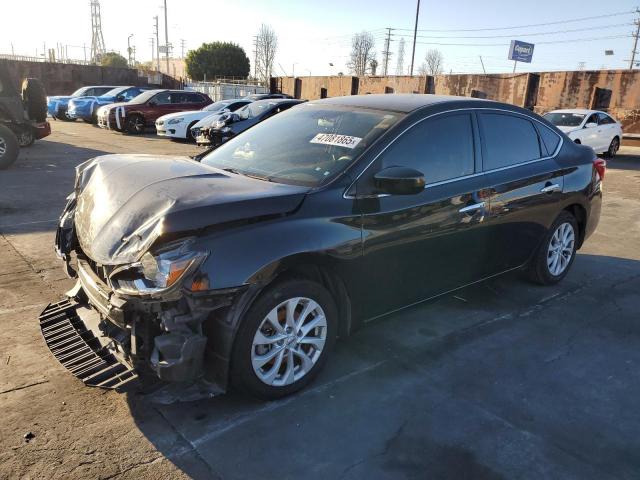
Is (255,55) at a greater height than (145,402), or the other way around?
(255,55)

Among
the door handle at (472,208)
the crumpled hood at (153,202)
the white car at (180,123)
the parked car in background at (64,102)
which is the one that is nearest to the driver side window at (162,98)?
the white car at (180,123)

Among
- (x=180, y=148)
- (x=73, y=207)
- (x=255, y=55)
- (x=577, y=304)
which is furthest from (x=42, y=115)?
(x=255, y=55)

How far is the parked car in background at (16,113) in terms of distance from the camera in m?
10.3

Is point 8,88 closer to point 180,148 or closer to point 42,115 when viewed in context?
point 42,115

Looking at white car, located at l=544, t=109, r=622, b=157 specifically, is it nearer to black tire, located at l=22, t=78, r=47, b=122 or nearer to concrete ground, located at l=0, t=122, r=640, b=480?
concrete ground, located at l=0, t=122, r=640, b=480

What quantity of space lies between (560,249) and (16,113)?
11.0 m

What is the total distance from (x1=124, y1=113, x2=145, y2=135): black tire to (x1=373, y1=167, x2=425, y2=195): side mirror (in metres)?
17.4

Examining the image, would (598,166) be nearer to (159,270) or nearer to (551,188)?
(551,188)

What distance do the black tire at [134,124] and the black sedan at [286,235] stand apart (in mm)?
15965

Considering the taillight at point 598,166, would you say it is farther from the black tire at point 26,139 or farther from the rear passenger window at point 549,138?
the black tire at point 26,139

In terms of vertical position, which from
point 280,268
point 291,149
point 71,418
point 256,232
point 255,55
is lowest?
point 71,418

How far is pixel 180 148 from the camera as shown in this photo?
50.5 ft

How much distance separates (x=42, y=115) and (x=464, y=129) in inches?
432

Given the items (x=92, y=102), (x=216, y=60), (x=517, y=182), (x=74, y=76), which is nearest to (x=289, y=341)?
(x=517, y=182)
